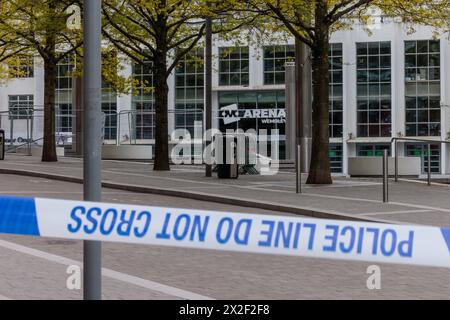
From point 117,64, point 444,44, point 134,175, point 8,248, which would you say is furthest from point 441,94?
point 8,248

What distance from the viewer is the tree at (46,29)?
25.6m

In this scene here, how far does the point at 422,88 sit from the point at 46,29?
35.9m

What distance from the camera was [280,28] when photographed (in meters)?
23.4

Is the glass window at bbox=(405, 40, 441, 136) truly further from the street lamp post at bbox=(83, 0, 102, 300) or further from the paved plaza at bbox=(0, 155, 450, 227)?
the street lamp post at bbox=(83, 0, 102, 300)

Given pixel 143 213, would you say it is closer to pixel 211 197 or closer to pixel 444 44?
pixel 211 197

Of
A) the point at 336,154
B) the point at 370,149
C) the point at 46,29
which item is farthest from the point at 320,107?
the point at 336,154

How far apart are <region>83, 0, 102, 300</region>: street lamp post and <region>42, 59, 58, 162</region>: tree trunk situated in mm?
24361

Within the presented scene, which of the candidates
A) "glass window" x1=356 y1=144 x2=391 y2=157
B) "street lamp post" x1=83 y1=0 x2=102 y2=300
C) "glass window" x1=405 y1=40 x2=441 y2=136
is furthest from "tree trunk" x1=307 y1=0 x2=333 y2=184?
"glass window" x1=405 y1=40 x2=441 y2=136

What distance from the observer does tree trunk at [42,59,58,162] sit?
95.3 ft

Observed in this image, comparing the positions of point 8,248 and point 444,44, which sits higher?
point 444,44

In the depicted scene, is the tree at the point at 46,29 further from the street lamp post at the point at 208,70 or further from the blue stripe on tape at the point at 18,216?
the blue stripe on tape at the point at 18,216

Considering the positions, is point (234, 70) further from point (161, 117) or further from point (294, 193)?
point (294, 193)

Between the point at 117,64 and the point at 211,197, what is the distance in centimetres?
1513

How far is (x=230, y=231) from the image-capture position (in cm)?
474
